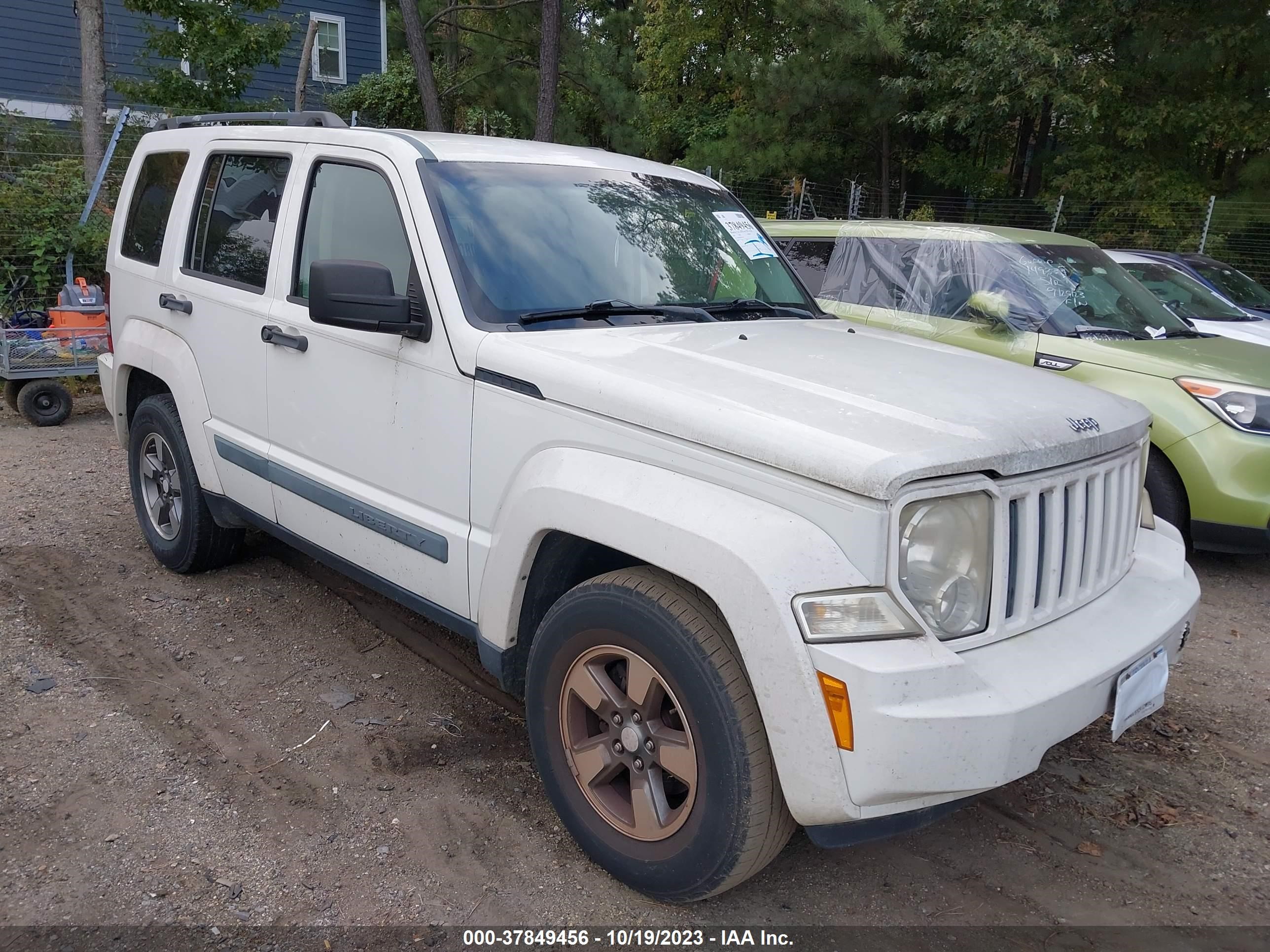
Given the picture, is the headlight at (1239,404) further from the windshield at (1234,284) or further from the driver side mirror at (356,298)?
the windshield at (1234,284)

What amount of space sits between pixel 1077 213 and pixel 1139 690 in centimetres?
1771

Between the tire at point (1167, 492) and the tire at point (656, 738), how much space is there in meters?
3.93

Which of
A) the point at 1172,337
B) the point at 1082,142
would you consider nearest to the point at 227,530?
the point at 1172,337

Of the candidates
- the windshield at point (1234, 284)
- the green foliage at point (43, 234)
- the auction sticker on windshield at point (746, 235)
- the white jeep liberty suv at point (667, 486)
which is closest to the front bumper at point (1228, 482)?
the white jeep liberty suv at point (667, 486)

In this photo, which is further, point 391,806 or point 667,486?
point 391,806

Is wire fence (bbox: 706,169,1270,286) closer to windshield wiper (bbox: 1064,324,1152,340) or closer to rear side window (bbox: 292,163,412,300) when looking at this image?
windshield wiper (bbox: 1064,324,1152,340)

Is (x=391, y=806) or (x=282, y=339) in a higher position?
(x=282, y=339)

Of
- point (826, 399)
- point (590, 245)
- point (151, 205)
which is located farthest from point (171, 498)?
point (826, 399)

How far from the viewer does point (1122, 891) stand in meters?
2.92

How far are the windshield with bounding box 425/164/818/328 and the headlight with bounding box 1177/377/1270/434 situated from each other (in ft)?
8.69

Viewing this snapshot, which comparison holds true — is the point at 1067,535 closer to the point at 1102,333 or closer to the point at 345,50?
the point at 1102,333

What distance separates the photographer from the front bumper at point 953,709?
2164 mm

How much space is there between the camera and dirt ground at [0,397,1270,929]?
9.13 ft

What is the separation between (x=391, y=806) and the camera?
10.5 feet
